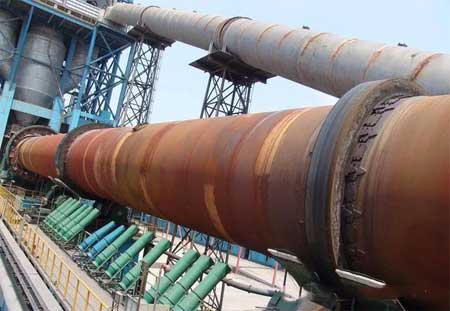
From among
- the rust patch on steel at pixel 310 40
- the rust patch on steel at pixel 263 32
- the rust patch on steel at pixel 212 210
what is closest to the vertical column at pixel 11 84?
the rust patch on steel at pixel 263 32

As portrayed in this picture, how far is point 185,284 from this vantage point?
18.1 ft

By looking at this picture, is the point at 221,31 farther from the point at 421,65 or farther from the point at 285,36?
the point at 421,65

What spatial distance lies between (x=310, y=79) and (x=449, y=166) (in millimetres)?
11609

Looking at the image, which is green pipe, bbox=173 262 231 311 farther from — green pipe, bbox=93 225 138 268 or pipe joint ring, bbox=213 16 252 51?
pipe joint ring, bbox=213 16 252 51

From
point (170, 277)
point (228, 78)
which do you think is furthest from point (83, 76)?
point (170, 277)

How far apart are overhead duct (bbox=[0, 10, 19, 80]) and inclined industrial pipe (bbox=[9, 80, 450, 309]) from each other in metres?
30.8

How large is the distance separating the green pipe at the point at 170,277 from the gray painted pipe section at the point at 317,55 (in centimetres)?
619

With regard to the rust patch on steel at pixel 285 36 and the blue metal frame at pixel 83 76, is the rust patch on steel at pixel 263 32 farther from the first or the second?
the blue metal frame at pixel 83 76

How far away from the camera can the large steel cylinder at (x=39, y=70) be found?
1187 inches

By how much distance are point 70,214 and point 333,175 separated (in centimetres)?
982

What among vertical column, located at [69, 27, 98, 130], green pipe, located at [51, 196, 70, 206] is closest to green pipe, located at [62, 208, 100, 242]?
green pipe, located at [51, 196, 70, 206]

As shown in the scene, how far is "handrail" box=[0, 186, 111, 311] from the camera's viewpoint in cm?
670

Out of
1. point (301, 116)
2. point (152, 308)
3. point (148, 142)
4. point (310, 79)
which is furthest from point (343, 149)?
point (310, 79)

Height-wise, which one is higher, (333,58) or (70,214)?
(333,58)
